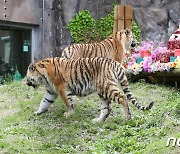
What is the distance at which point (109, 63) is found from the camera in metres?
7.37

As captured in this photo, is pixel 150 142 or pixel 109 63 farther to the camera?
pixel 109 63

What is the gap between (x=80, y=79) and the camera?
747 cm

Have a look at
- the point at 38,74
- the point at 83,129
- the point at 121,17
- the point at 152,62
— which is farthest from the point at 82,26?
the point at 83,129

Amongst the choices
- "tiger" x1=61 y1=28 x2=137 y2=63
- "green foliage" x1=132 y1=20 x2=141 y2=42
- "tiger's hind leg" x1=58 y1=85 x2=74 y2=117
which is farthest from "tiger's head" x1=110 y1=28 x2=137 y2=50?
"green foliage" x1=132 y1=20 x2=141 y2=42

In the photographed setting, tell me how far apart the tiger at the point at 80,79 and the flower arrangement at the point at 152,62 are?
264cm

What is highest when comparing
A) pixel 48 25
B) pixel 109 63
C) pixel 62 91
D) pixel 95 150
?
pixel 48 25

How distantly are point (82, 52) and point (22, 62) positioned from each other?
573 centimetres

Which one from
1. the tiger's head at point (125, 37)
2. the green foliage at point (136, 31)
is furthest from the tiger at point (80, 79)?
the green foliage at point (136, 31)

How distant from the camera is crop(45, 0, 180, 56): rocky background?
14.9m

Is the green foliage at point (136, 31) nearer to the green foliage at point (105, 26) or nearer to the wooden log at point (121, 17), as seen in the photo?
the green foliage at point (105, 26)

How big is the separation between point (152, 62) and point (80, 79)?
3.51 m

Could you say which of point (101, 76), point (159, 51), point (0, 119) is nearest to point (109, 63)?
point (101, 76)

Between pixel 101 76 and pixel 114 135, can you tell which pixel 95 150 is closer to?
pixel 114 135

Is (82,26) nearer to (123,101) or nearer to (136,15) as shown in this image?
(136,15)
